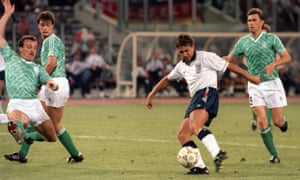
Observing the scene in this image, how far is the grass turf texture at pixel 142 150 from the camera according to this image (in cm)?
1307

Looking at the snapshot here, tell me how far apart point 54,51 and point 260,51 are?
3273mm

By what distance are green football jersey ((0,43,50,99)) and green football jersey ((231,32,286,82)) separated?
3.38 metres

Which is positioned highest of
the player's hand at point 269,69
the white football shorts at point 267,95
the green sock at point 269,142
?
the player's hand at point 269,69

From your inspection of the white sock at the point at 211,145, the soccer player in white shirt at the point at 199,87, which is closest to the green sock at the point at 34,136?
the soccer player in white shirt at the point at 199,87

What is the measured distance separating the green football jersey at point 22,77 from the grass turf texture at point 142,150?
1086 mm

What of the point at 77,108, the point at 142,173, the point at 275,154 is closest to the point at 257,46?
the point at 275,154

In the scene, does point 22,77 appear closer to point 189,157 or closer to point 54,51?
point 54,51

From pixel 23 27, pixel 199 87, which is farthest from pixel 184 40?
pixel 23 27

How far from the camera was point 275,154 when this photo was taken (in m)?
14.4

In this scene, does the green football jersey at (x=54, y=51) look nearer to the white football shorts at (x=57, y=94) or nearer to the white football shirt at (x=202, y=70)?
the white football shorts at (x=57, y=94)

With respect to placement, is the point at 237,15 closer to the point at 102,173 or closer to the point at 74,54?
the point at 74,54

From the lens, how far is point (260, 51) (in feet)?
49.2

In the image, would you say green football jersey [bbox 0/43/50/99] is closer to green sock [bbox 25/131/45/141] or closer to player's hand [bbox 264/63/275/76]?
green sock [bbox 25/131/45/141]

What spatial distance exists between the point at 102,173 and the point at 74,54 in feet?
69.4
